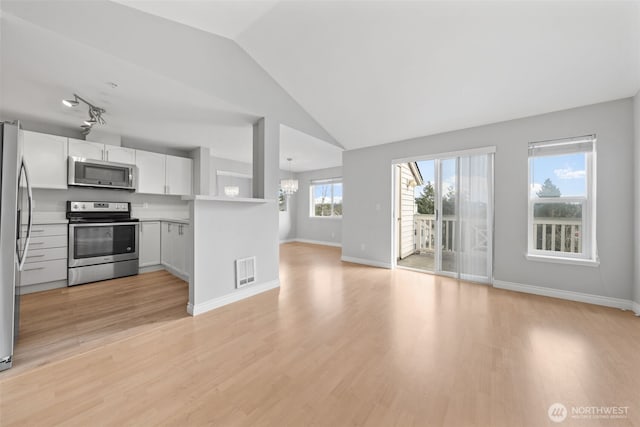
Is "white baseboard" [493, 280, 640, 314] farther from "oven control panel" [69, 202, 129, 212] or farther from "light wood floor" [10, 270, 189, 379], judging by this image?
"oven control panel" [69, 202, 129, 212]

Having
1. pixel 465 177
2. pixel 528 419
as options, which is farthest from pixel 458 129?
pixel 528 419

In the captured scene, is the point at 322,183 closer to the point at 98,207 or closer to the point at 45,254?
the point at 98,207

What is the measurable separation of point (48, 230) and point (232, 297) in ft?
9.04

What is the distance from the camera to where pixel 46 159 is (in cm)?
327

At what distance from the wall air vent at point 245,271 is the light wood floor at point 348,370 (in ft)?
1.10

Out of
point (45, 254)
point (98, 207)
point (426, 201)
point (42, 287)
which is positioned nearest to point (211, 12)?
point (98, 207)

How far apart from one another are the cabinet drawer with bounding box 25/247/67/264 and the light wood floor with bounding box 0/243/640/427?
2.33 m

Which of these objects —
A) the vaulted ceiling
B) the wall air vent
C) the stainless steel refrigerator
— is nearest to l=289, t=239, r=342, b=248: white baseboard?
the wall air vent

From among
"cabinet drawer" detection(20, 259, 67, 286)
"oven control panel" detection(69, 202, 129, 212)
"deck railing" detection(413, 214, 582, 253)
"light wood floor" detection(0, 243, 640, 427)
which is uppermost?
"oven control panel" detection(69, 202, 129, 212)

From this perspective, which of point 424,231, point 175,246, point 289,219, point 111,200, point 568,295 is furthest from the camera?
point 289,219

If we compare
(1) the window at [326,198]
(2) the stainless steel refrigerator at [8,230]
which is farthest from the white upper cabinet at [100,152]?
(1) the window at [326,198]

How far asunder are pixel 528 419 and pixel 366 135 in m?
3.96

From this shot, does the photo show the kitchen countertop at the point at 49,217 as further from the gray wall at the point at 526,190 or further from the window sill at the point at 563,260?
the window sill at the point at 563,260

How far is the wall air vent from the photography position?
2890mm
